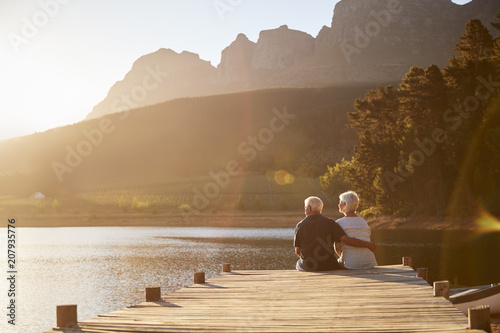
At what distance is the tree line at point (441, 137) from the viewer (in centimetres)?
5219

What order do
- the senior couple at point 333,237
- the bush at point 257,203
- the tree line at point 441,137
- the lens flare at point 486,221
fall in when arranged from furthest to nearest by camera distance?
the bush at point 257,203
the tree line at point 441,137
the lens flare at point 486,221
the senior couple at point 333,237

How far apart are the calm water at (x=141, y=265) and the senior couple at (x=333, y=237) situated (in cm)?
958

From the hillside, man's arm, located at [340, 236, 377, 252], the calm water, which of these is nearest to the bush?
the hillside

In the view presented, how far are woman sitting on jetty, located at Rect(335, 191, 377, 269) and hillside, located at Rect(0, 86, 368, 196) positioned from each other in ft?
377

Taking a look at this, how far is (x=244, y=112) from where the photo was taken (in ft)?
609

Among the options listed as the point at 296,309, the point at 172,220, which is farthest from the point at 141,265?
the point at 172,220

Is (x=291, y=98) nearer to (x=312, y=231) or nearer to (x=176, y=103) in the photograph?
(x=176, y=103)

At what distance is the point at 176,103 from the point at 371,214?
422ft

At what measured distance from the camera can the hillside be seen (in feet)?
477

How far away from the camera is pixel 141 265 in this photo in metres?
Result: 34.6

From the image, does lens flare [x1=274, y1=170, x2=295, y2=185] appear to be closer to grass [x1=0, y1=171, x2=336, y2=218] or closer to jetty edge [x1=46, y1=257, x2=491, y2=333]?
grass [x1=0, y1=171, x2=336, y2=218]

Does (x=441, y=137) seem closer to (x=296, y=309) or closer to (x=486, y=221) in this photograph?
(x=486, y=221)

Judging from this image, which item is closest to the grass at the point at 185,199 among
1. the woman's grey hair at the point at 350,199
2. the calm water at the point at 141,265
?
the calm water at the point at 141,265

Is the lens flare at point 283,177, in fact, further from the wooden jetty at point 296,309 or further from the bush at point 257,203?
the wooden jetty at point 296,309
